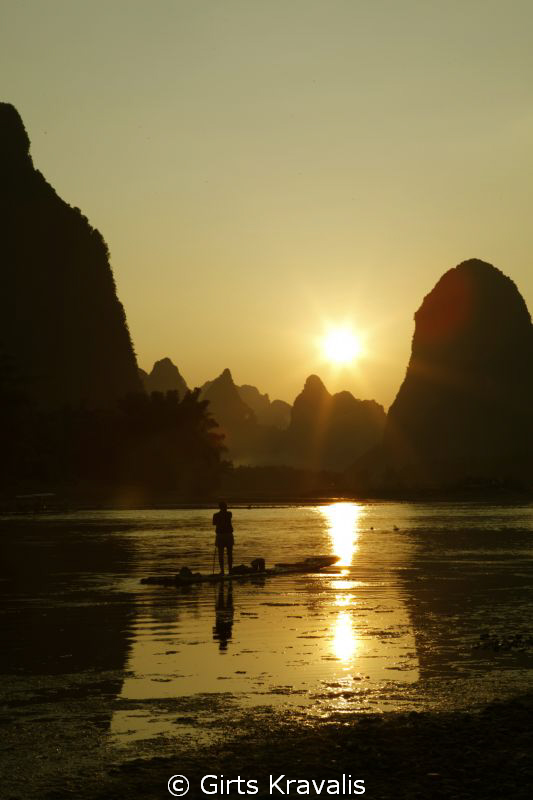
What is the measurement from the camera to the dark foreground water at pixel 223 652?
38.2ft

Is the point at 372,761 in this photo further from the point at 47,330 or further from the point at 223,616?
the point at 47,330

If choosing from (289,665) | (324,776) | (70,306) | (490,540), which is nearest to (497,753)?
(324,776)

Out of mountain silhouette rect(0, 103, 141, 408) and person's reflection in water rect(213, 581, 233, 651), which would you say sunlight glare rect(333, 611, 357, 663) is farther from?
mountain silhouette rect(0, 103, 141, 408)

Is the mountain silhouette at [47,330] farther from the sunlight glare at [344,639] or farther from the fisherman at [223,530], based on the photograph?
the sunlight glare at [344,639]

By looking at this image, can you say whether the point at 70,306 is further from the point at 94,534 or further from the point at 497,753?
the point at 497,753

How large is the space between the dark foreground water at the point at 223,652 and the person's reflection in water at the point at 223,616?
0.04 metres

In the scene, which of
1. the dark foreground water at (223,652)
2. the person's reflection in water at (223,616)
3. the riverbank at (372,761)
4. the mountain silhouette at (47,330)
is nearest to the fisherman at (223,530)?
the person's reflection in water at (223,616)

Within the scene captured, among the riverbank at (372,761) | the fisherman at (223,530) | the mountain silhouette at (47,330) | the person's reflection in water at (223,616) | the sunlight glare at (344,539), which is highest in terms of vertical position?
the mountain silhouette at (47,330)

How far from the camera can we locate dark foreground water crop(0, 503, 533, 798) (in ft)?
38.2

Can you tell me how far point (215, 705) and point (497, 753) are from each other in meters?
3.93

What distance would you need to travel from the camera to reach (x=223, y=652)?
17109 millimetres

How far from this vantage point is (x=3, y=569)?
3397cm

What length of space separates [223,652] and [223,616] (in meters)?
4.96

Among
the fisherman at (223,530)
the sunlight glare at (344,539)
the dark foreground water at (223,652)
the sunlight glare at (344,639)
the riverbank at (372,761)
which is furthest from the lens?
the sunlight glare at (344,539)
